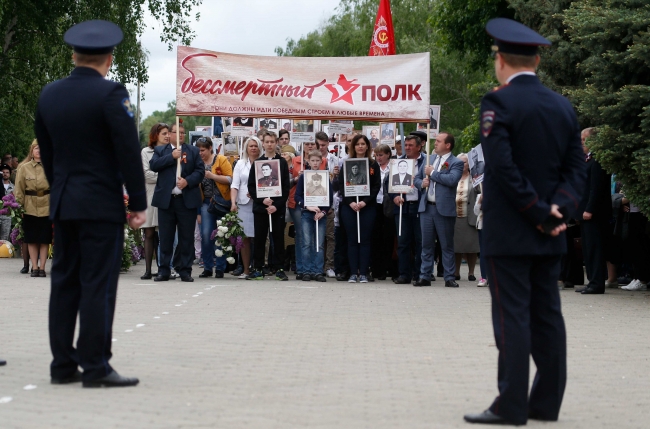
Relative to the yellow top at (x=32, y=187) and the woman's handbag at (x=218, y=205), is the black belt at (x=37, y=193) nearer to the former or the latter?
the yellow top at (x=32, y=187)

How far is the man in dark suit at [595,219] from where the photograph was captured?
1462 cm

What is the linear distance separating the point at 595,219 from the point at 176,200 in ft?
19.8

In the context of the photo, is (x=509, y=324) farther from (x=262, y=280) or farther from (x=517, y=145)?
(x=262, y=280)

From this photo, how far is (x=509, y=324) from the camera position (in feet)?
19.1

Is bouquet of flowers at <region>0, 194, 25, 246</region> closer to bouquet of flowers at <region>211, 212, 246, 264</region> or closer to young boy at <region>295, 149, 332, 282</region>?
bouquet of flowers at <region>211, 212, 246, 264</region>

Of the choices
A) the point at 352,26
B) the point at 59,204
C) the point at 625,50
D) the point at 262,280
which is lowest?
the point at 262,280

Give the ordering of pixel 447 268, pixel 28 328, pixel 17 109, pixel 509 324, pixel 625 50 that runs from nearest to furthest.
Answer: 1. pixel 509 324
2. pixel 28 328
3. pixel 625 50
4. pixel 447 268
5. pixel 17 109

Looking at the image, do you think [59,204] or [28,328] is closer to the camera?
[59,204]

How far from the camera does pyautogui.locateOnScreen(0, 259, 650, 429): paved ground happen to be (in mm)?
5918

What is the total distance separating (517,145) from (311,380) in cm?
216

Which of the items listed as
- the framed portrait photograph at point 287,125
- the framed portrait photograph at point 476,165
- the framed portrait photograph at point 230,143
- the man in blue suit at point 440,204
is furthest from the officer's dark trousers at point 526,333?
the framed portrait photograph at point 287,125

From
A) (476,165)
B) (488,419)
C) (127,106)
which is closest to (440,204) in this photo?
(476,165)

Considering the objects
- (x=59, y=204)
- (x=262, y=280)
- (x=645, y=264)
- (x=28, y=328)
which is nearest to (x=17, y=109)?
(x=262, y=280)

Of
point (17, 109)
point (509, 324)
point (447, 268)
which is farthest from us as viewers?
point (17, 109)
